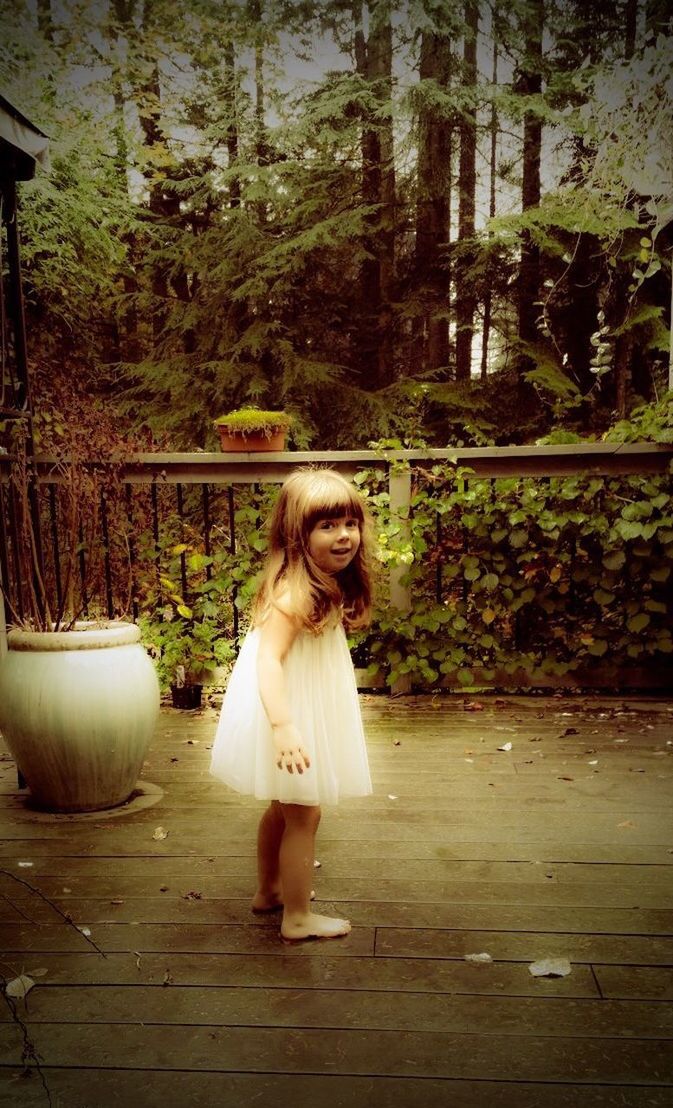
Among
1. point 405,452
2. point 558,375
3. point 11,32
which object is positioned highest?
point 11,32

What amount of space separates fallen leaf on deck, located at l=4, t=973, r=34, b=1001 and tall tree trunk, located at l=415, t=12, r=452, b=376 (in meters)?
7.47

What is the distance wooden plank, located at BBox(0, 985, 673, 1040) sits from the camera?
154 centimetres

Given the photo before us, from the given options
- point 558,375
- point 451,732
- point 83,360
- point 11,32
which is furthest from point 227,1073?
point 11,32

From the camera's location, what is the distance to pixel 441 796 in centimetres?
286

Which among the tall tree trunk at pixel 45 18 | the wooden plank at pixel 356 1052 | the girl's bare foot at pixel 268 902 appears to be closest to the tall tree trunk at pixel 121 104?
the tall tree trunk at pixel 45 18

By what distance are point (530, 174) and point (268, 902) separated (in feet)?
30.1

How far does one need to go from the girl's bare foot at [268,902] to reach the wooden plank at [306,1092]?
2.00 feet

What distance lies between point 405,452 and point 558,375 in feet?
15.3

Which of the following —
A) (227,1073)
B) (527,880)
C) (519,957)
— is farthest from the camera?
(527,880)

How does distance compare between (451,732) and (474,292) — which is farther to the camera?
(474,292)

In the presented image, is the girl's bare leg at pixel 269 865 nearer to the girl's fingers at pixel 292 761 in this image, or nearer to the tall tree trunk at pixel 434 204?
the girl's fingers at pixel 292 761

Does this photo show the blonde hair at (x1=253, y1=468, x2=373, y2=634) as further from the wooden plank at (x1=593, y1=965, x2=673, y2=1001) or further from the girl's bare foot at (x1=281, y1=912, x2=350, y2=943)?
the wooden plank at (x1=593, y1=965, x2=673, y2=1001)

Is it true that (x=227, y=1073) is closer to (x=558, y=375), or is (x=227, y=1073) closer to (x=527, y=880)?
(x=527, y=880)

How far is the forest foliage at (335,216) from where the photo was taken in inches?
329
